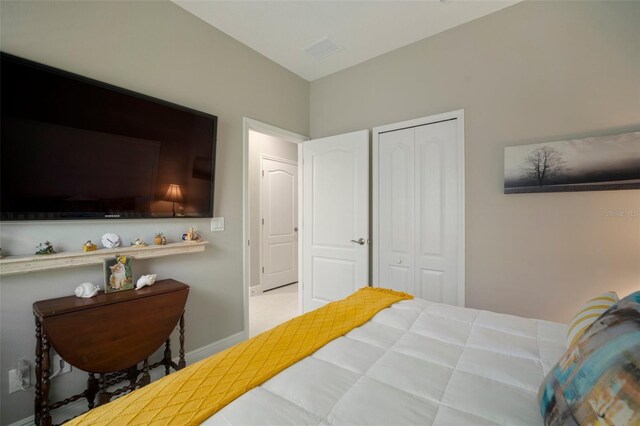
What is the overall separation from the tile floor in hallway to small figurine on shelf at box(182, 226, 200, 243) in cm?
124

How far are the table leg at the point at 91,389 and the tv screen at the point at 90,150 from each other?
999 mm

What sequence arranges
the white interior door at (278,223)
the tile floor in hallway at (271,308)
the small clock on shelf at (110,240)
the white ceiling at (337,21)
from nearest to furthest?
the small clock on shelf at (110,240) → the white ceiling at (337,21) → the tile floor in hallway at (271,308) → the white interior door at (278,223)

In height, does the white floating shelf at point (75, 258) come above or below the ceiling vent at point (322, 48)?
below

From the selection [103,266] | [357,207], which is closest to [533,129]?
[357,207]

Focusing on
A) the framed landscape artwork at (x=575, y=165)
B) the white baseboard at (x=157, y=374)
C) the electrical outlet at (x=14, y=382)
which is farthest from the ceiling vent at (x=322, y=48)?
the electrical outlet at (x=14, y=382)

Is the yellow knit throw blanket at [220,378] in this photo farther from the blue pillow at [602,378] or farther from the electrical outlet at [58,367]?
the electrical outlet at [58,367]

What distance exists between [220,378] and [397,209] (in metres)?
2.20

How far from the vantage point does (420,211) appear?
8.55 feet

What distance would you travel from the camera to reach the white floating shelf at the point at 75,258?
1.43 metres

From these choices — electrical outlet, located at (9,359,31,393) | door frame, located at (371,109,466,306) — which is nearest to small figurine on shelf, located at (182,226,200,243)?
electrical outlet, located at (9,359,31,393)

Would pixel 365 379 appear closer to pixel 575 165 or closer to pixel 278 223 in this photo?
pixel 575 165

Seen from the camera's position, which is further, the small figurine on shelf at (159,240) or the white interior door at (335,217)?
the white interior door at (335,217)

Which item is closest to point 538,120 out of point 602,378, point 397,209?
point 397,209

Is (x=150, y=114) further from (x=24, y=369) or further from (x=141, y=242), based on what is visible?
(x=24, y=369)
